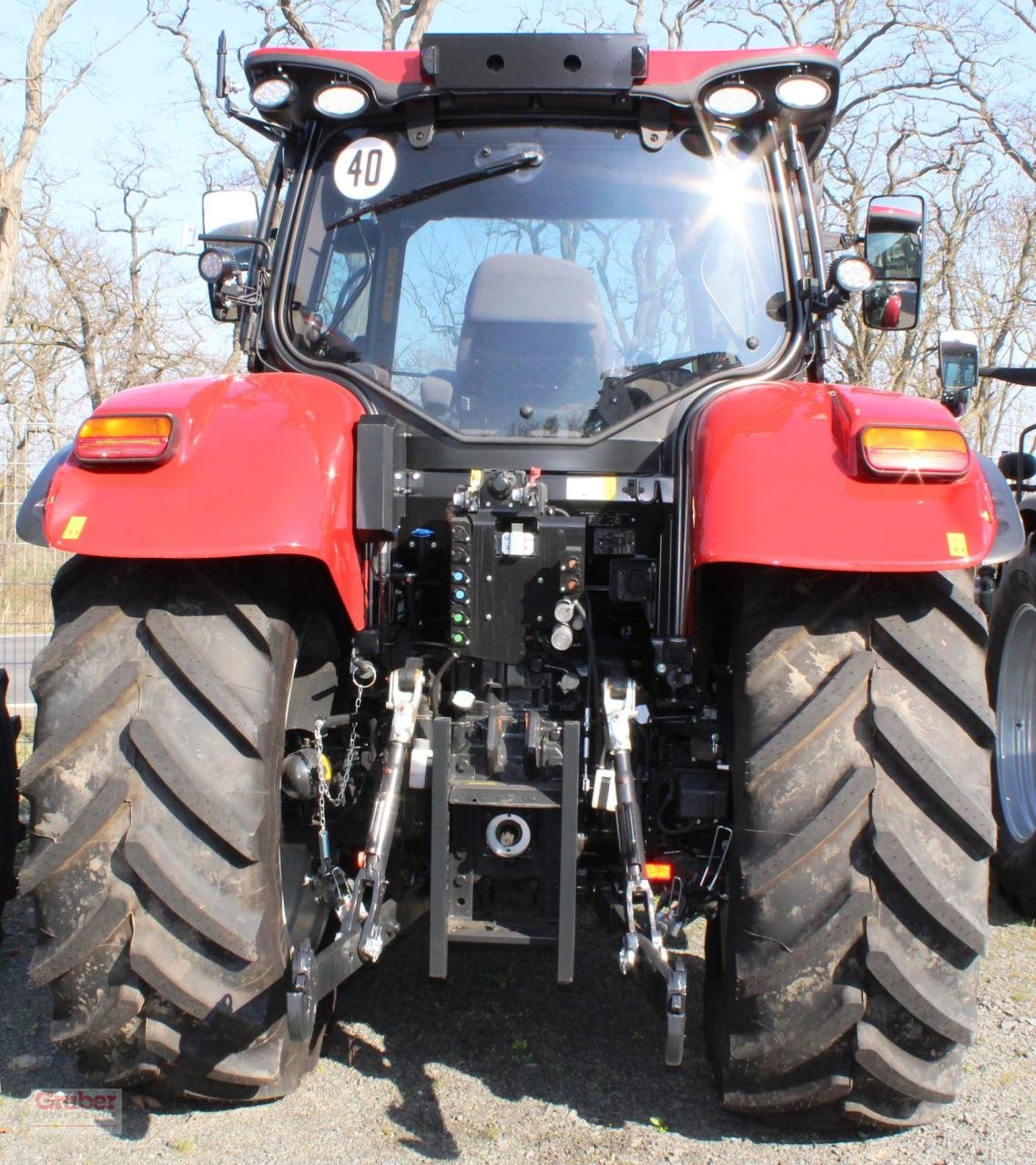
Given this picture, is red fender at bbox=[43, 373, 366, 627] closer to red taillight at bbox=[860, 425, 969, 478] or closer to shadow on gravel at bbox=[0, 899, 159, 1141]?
red taillight at bbox=[860, 425, 969, 478]

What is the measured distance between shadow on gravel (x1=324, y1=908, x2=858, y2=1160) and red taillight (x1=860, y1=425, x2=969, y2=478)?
1.17 metres

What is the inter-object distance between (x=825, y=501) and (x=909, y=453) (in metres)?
0.20

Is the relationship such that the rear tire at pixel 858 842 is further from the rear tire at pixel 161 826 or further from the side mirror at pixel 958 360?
the side mirror at pixel 958 360

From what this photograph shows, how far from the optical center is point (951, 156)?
1895 cm

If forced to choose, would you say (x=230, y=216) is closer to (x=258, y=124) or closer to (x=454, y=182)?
(x=258, y=124)

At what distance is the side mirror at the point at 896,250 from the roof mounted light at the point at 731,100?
46 centimetres

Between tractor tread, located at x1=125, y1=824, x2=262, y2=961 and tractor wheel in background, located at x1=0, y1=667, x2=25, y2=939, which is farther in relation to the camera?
tractor wheel in background, located at x1=0, y1=667, x2=25, y2=939

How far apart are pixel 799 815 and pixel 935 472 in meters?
0.76

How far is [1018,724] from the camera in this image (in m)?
4.99

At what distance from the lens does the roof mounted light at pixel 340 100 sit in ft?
11.1

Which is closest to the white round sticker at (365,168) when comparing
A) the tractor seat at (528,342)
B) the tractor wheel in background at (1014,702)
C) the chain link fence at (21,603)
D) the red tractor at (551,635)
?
the red tractor at (551,635)

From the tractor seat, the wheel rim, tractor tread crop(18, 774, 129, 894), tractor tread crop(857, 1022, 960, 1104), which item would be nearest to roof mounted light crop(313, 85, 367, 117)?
the tractor seat

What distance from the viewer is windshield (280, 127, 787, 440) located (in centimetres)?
326

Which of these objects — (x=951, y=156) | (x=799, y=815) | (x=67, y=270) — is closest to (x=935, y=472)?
(x=799, y=815)
